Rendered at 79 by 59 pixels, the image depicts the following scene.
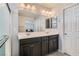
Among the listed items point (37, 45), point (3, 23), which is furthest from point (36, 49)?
point (3, 23)

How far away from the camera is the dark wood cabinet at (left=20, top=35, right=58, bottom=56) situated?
1461 millimetres

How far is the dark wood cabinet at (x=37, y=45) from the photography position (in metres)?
1.46

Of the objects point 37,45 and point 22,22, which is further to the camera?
point 37,45

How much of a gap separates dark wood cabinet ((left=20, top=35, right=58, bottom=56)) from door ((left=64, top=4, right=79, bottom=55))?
0.30 meters

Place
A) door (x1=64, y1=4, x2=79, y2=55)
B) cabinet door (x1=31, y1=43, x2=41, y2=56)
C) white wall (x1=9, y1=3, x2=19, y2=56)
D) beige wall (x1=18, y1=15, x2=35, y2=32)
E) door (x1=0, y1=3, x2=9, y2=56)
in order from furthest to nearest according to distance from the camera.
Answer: door (x1=64, y1=4, x2=79, y2=55) < cabinet door (x1=31, y1=43, x2=41, y2=56) < beige wall (x1=18, y1=15, x2=35, y2=32) < white wall (x1=9, y1=3, x2=19, y2=56) < door (x1=0, y1=3, x2=9, y2=56)

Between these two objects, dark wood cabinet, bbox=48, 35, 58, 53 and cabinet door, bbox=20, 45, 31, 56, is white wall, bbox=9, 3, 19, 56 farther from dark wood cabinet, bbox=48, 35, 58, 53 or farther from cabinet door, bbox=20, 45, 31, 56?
dark wood cabinet, bbox=48, 35, 58, 53

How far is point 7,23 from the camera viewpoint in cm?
121

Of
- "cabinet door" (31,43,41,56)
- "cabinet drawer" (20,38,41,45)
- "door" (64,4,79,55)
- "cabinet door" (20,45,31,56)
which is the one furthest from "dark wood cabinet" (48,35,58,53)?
"cabinet door" (20,45,31,56)

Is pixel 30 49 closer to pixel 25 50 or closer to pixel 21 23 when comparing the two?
pixel 25 50

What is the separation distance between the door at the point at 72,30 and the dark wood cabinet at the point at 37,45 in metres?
0.30

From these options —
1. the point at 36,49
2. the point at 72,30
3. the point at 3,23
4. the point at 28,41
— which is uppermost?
the point at 3,23

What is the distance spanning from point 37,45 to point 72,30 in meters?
0.95

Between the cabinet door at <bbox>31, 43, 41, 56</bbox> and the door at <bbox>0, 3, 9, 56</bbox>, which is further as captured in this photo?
the cabinet door at <bbox>31, 43, 41, 56</bbox>

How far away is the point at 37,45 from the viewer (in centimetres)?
167
